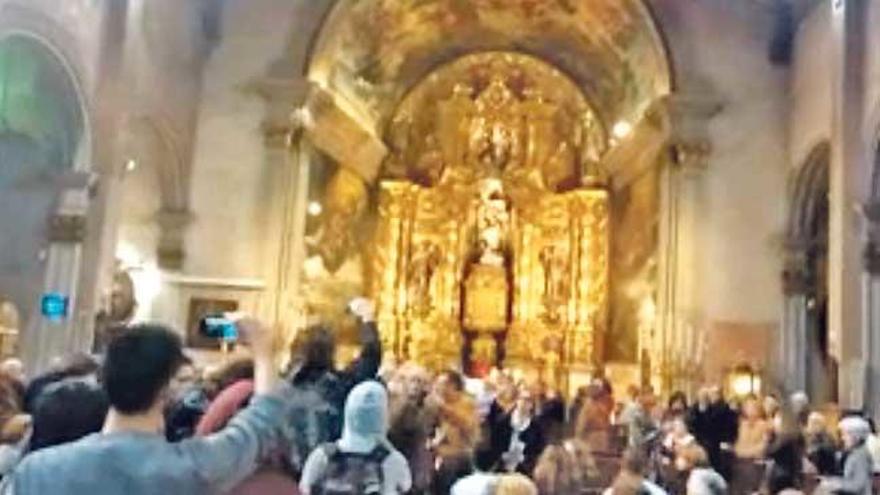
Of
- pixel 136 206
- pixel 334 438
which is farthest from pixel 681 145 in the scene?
pixel 334 438

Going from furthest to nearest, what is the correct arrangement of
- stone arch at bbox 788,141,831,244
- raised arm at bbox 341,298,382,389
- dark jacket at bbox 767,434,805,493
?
stone arch at bbox 788,141,831,244 < dark jacket at bbox 767,434,805,493 < raised arm at bbox 341,298,382,389

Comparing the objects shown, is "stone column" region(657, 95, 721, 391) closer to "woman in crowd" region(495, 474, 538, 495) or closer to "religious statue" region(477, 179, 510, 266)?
"religious statue" region(477, 179, 510, 266)

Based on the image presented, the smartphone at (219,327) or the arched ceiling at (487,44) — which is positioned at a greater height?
the arched ceiling at (487,44)

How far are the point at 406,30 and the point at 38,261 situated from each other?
10541 mm

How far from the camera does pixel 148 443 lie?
234cm

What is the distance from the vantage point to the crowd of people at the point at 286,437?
7.70ft

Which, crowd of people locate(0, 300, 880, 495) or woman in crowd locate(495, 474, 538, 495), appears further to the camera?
woman in crowd locate(495, 474, 538, 495)

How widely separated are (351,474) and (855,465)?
16.4 feet

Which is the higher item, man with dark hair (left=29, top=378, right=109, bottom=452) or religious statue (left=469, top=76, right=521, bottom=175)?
religious statue (left=469, top=76, right=521, bottom=175)

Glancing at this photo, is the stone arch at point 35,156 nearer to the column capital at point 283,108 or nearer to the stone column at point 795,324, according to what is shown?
the column capital at point 283,108

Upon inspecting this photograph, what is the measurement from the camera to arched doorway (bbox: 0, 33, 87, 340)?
14172mm

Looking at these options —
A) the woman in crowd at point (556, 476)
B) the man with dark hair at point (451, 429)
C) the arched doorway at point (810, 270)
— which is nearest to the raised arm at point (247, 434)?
the woman in crowd at point (556, 476)

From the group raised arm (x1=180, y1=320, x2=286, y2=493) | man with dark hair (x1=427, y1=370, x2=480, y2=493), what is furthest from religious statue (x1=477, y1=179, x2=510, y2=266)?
raised arm (x1=180, y1=320, x2=286, y2=493)

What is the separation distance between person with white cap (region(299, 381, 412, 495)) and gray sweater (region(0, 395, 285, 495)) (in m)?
2.09
